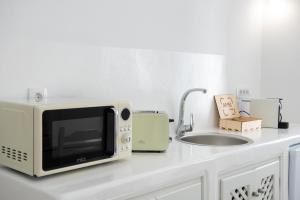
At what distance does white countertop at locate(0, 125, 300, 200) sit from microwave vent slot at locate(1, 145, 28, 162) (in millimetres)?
57

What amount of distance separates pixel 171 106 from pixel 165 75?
21cm

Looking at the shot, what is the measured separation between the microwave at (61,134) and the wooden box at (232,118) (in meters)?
1.19

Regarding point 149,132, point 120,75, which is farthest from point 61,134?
point 120,75

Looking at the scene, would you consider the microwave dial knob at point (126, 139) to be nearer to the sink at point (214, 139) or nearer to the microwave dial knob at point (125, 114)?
the microwave dial knob at point (125, 114)

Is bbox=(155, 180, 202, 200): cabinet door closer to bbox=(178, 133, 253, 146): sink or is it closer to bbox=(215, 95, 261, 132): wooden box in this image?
bbox=(178, 133, 253, 146): sink

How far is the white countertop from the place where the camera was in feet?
3.72

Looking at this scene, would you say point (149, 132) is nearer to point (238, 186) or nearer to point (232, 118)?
point (238, 186)

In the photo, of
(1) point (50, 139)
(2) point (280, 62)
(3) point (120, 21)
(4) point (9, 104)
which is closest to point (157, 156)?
(1) point (50, 139)

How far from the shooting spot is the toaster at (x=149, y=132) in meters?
1.68

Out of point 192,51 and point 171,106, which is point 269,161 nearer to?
point 171,106

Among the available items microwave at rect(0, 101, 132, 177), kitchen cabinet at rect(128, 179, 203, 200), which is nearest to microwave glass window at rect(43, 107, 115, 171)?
microwave at rect(0, 101, 132, 177)

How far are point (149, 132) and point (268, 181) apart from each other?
2.76 feet

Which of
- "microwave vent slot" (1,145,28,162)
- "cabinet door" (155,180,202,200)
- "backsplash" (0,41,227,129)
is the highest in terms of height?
"backsplash" (0,41,227,129)

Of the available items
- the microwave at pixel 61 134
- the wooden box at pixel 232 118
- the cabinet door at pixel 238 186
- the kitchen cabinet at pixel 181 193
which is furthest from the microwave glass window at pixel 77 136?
the wooden box at pixel 232 118
